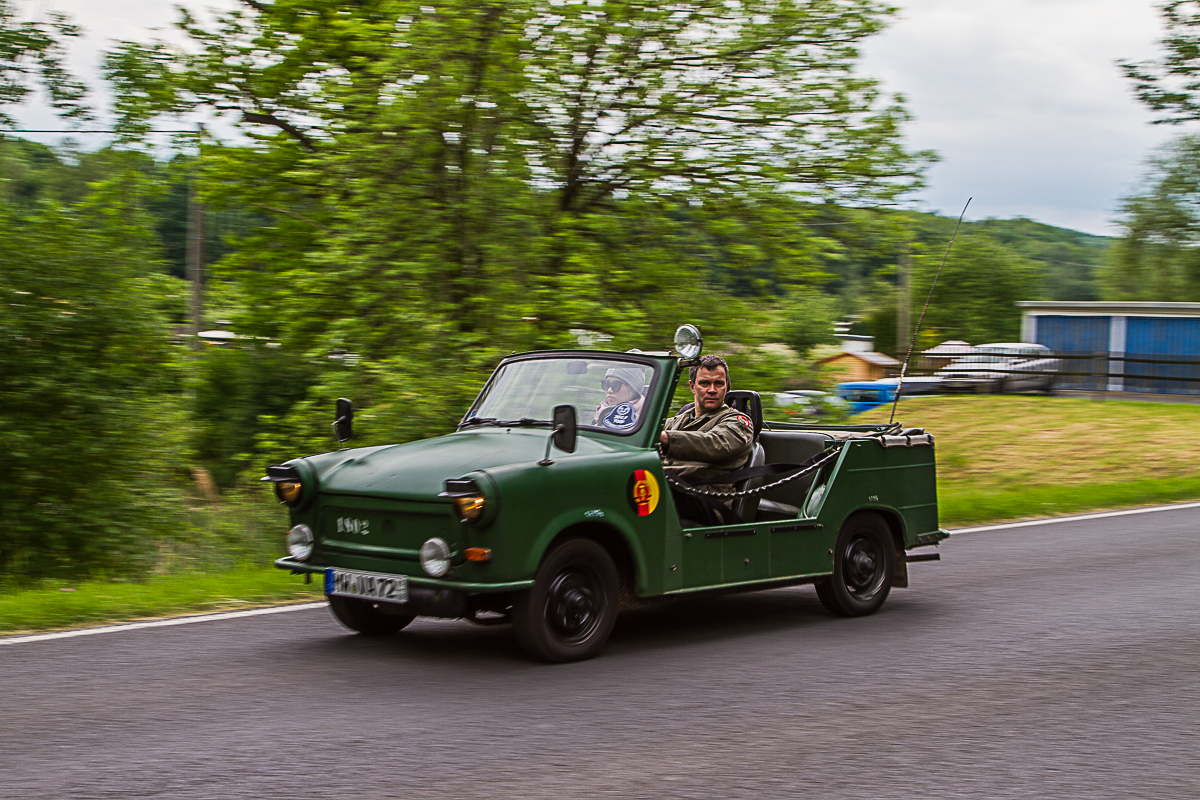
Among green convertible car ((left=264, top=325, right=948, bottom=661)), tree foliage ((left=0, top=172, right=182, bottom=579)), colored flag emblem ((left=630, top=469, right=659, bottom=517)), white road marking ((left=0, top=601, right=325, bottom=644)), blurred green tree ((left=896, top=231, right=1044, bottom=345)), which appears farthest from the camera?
blurred green tree ((left=896, top=231, right=1044, bottom=345))

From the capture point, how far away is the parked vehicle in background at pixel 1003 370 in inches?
1479

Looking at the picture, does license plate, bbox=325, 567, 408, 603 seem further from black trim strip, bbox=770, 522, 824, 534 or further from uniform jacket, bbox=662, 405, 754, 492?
black trim strip, bbox=770, 522, 824, 534

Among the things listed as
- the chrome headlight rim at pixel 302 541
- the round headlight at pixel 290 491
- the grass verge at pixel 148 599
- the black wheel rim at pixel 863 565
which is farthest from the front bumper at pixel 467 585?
the black wheel rim at pixel 863 565

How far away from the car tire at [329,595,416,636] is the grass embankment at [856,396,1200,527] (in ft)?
28.3

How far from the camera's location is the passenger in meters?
7.12

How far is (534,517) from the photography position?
20.4 feet

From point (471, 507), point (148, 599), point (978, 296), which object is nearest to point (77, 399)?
point (148, 599)

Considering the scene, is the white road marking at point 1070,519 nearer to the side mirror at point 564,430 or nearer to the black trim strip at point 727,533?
the black trim strip at point 727,533

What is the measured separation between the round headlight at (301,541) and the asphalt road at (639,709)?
53 cm

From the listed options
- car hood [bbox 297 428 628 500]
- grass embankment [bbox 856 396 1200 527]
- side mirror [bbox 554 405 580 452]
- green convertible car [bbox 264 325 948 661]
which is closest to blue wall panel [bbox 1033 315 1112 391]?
grass embankment [bbox 856 396 1200 527]

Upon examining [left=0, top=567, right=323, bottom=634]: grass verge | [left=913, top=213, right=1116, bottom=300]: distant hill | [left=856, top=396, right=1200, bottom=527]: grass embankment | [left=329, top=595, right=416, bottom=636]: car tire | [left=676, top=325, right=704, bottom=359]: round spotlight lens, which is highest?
[left=913, top=213, right=1116, bottom=300]: distant hill

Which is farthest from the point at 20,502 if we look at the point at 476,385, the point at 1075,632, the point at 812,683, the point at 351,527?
the point at 1075,632

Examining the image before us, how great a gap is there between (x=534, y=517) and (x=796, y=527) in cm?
222

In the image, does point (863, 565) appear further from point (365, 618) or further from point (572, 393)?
point (365, 618)
